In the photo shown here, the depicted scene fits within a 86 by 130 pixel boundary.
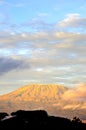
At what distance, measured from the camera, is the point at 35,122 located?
4094 cm

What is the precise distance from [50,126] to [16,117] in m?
4.19

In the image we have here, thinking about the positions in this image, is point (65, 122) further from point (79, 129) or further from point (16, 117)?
point (16, 117)

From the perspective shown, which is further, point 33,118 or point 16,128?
point 33,118

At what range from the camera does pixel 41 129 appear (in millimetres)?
40094

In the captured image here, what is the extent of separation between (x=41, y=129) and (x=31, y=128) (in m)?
1.21

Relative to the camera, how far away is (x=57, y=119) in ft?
141

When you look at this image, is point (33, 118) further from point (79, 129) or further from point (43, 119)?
point (79, 129)

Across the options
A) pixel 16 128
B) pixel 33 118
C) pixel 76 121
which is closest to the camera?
pixel 16 128

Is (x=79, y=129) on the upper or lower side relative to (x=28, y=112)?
lower

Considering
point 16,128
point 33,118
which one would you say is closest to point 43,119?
point 33,118

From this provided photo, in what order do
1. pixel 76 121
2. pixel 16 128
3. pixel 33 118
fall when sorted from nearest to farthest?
pixel 16 128 < pixel 33 118 < pixel 76 121

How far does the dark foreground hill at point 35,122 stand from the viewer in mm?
39781

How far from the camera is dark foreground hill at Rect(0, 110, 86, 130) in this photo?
39.8 meters

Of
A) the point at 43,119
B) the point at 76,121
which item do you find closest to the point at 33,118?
the point at 43,119
